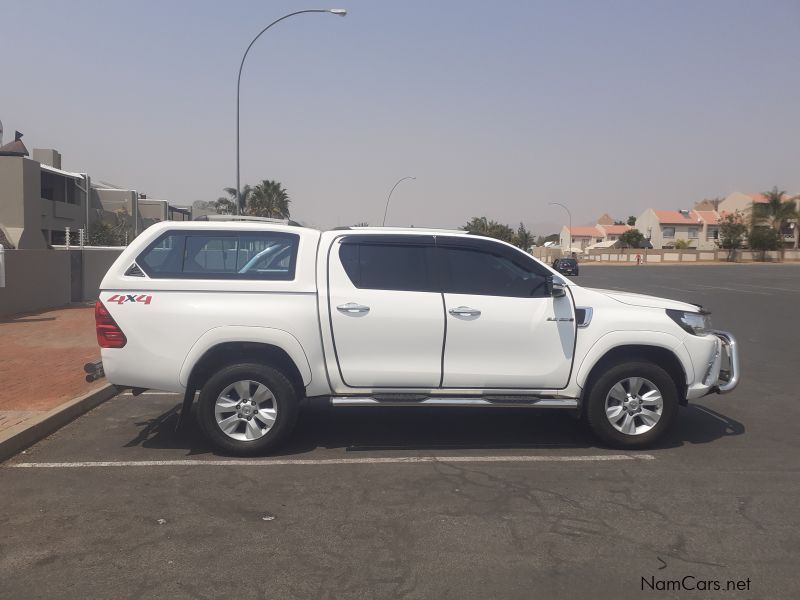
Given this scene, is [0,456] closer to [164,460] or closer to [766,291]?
[164,460]

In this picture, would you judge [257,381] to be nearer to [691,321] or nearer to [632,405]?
[632,405]

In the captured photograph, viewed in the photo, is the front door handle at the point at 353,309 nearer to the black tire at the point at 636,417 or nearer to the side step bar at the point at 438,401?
the side step bar at the point at 438,401

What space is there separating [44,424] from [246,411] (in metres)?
2.12

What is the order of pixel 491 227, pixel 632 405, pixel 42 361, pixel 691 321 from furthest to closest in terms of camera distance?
pixel 491 227 → pixel 42 361 → pixel 691 321 → pixel 632 405

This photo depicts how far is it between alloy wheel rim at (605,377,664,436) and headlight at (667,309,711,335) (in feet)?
1.96

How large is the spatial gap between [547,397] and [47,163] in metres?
53.4

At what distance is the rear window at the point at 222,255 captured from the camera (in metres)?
6.43

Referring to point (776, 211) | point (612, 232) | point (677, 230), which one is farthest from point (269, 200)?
point (612, 232)

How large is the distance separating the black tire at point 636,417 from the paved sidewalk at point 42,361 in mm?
5303

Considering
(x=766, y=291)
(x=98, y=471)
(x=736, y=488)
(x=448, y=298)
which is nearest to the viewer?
(x=736, y=488)

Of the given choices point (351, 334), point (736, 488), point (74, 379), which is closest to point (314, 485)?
point (351, 334)

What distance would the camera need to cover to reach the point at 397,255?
6.55m

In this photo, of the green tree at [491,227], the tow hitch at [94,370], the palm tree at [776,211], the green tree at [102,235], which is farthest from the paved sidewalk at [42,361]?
the palm tree at [776,211]

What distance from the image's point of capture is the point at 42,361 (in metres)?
10.3
